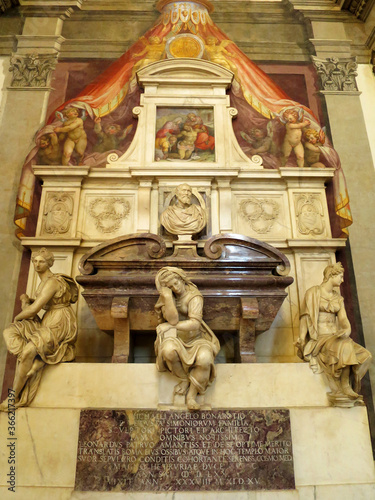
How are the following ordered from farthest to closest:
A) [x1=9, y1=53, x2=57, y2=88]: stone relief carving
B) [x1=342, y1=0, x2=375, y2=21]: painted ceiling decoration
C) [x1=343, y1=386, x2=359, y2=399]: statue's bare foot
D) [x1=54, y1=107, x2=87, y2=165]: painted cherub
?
[x1=342, y1=0, x2=375, y2=21]: painted ceiling decoration < [x1=9, y1=53, x2=57, y2=88]: stone relief carving < [x1=54, y1=107, x2=87, y2=165]: painted cherub < [x1=343, y1=386, x2=359, y2=399]: statue's bare foot

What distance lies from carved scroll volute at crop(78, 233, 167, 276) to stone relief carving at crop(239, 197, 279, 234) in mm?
1575

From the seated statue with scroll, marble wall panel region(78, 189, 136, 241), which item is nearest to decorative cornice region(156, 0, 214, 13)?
marble wall panel region(78, 189, 136, 241)

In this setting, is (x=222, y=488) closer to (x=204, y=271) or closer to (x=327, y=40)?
(x=204, y=271)

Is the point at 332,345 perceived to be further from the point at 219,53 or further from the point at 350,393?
the point at 219,53

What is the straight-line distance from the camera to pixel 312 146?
21.0 feet

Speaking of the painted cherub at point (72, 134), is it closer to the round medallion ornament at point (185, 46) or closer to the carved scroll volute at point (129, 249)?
the round medallion ornament at point (185, 46)

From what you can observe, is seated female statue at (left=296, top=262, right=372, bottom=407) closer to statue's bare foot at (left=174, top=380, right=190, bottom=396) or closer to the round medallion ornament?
statue's bare foot at (left=174, top=380, right=190, bottom=396)

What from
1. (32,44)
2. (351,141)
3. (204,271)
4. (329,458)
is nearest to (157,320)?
(204,271)

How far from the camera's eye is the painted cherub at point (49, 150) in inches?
245

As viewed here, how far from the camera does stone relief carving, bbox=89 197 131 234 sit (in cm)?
600

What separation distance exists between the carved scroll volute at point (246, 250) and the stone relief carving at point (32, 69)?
155 inches

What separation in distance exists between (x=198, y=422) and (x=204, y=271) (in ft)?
5.10

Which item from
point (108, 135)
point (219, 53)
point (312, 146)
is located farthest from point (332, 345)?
point (219, 53)

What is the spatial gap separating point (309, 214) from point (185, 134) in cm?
208
